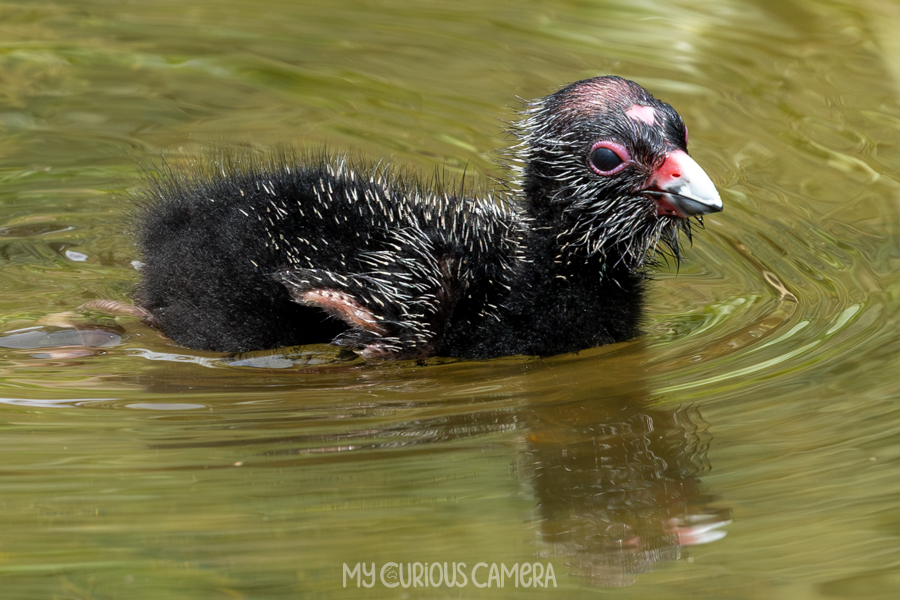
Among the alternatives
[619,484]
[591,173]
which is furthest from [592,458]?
[591,173]

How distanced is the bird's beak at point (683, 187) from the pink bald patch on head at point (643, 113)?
0.20 metres

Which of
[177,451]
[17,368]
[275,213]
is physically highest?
[275,213]

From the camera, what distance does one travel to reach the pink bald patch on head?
5575 mm

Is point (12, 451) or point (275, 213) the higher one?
point (275, 213)

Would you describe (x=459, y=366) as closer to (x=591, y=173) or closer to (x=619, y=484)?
(x=591, y=173)

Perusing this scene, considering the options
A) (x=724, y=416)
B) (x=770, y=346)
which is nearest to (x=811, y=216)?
(x=770, y=346)

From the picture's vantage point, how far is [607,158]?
5.63 metres

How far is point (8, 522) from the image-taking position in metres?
3.96

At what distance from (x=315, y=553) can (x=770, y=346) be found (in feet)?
9.77

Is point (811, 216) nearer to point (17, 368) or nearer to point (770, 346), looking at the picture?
point (770, 346)

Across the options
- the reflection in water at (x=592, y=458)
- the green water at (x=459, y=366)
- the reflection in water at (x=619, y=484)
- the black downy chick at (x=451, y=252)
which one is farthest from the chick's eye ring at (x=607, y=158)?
the reflection in water at (x=619, y=484)

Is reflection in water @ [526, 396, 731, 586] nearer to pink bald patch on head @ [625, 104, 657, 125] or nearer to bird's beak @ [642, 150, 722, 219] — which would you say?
bird's beak @ [642, 150, 722, 219]

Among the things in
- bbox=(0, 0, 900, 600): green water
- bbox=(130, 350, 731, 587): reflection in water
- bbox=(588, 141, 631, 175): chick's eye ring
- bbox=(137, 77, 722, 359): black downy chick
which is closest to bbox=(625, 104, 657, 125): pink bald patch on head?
bbox=(137, 77, 722, 359): black downy chick

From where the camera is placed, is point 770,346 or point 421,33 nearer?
point 770,346
